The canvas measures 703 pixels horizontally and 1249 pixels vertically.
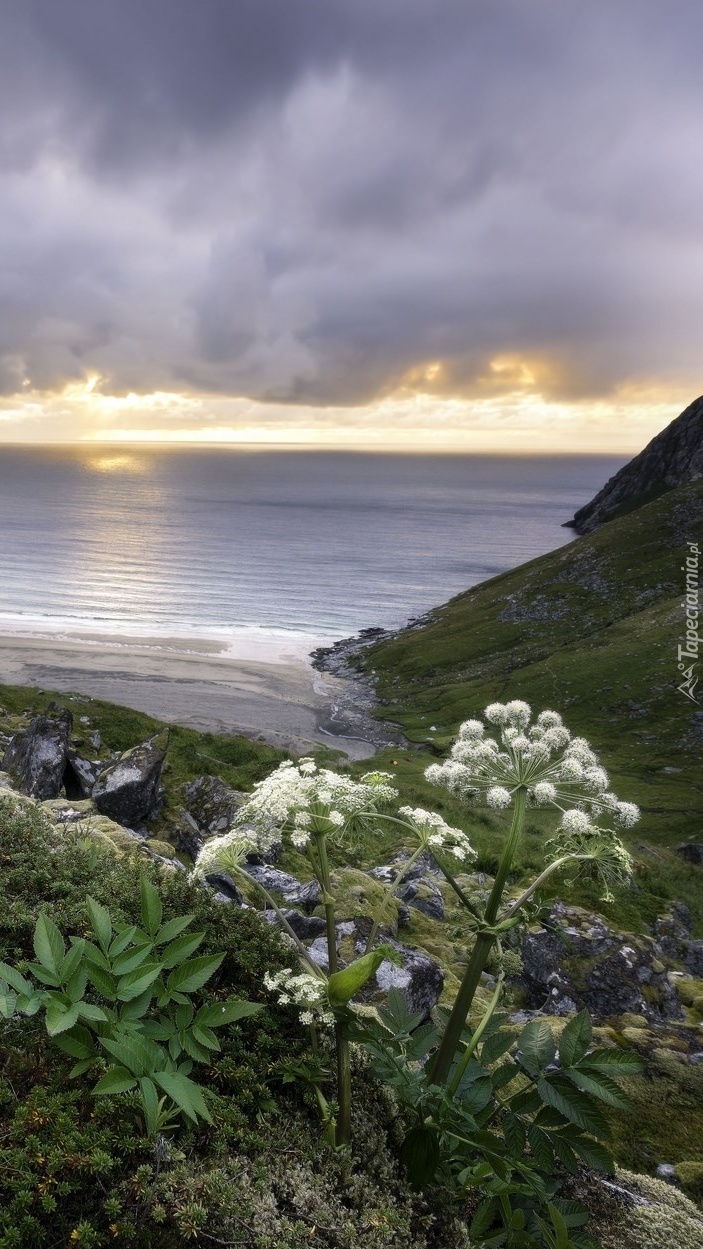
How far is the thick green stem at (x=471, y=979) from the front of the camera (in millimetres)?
4008

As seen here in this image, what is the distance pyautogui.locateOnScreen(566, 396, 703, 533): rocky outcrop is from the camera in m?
164

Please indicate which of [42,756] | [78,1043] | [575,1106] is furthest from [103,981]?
[42,756]

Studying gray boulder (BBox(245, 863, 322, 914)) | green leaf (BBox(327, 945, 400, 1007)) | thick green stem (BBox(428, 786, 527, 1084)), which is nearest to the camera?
green leaf (BBox(327, 945, 400, 1007))

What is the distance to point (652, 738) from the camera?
64.8m

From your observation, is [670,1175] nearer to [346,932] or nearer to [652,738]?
[346,932]

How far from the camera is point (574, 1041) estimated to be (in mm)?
3971

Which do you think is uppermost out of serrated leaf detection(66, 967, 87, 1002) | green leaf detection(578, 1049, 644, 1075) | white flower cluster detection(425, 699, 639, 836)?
white flower cluster detection(425, 699, 639, 836)

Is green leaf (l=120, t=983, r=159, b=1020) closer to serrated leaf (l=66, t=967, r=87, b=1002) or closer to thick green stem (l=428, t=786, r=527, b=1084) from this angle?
serrated leaf (l=66, t=967, r=87, b=1002)

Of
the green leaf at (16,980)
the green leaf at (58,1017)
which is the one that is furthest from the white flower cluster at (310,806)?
the green leaf at (16,980)

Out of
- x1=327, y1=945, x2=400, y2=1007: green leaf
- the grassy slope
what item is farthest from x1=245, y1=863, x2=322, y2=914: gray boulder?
the grassy slope

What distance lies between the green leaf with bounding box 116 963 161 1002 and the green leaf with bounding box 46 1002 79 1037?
0.26 m

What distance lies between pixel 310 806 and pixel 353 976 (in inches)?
47.7

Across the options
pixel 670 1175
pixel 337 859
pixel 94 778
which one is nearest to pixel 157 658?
pixel 94 778

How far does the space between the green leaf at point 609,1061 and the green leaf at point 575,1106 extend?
156mm
